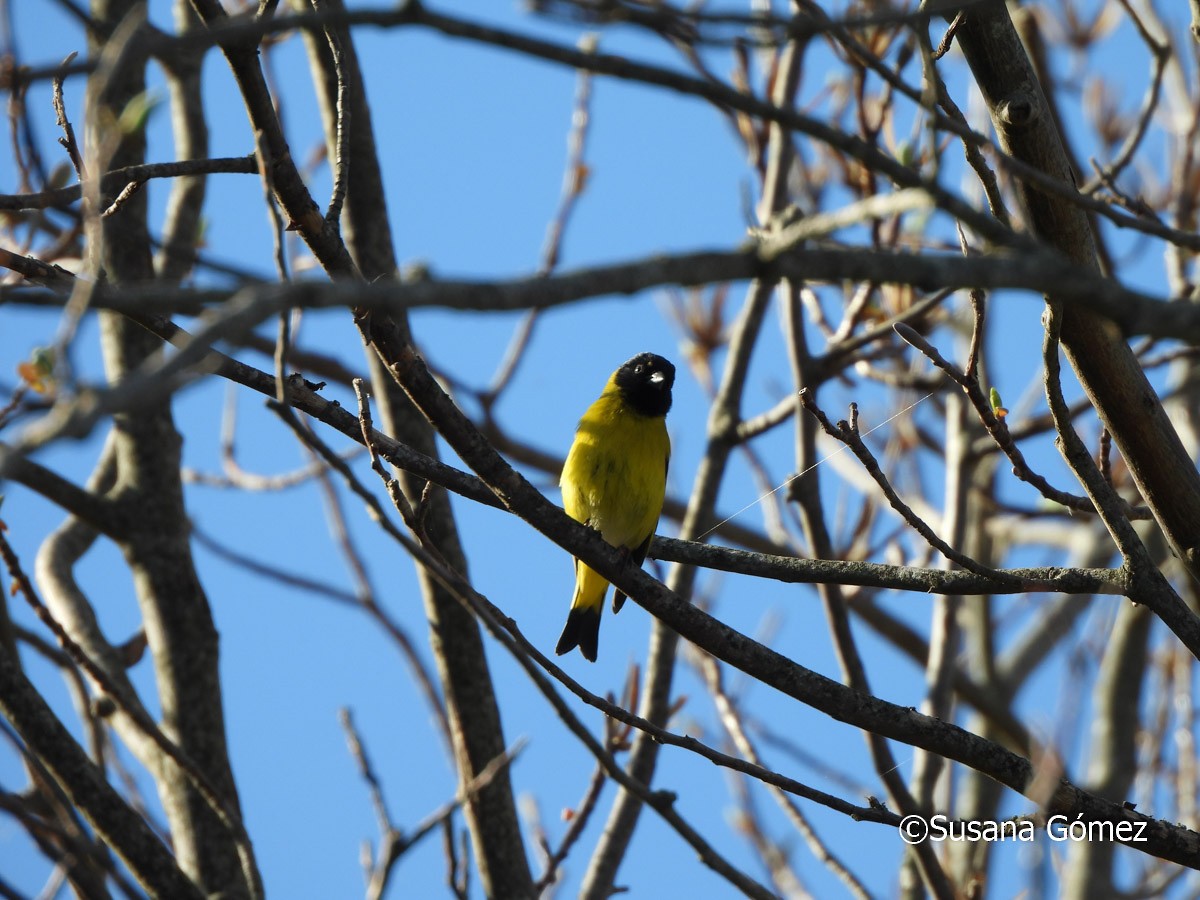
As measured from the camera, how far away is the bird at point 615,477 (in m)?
5.12

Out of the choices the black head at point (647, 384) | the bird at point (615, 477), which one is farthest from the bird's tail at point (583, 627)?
the black head at point (647, 384)

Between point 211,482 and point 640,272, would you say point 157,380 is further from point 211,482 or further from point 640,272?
point 211,482

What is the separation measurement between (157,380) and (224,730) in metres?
3.11

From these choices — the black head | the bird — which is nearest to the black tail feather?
the bird

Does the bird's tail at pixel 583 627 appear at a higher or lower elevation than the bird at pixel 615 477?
Result: lower

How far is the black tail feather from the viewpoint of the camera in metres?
5.63

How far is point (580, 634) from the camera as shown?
5641 millimetres

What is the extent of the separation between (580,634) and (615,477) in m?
0.89

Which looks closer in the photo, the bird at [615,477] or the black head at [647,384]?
the bird at [615,477]

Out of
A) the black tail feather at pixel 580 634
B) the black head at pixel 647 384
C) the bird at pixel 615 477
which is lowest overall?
the black tail feather at pixel 580 634

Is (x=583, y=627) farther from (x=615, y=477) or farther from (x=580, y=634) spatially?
(x=615, y=477)

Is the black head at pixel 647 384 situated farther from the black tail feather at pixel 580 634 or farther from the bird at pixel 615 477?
the black tail feather at pixel 580 634

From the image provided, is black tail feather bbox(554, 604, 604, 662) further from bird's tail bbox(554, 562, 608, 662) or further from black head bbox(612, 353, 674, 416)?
black head bbox(612, 353, 674, 416)

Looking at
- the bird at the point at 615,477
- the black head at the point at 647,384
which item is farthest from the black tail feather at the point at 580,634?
the black head at the point at 647,384
